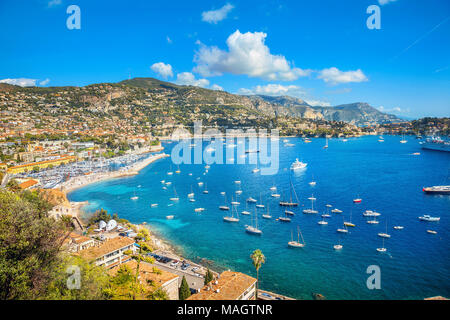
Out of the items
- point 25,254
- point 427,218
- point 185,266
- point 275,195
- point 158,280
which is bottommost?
point 185,266

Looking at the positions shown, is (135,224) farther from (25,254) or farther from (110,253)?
(25,254)

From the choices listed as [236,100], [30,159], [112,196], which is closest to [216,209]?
[112,196]

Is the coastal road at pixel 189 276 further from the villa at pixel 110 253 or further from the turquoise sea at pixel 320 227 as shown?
the turquoise sea at pixel 320 227

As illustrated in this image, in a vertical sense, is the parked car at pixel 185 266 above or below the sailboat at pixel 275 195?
below

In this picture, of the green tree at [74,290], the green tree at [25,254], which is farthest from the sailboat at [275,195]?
the green tree at [25,254]

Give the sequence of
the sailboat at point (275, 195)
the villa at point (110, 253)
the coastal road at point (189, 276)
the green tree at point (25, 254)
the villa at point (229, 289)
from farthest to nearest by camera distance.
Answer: the sailboat at point (275, 195) < the villa at point (110, 253) < the coastal road at point (189, 276) < the villa at point (229, 289) < the green tree at point (25, 254)

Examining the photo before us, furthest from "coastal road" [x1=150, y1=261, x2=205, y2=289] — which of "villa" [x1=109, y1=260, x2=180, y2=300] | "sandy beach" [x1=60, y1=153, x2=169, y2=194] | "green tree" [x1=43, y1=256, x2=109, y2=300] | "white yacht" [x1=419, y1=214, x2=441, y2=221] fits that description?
"sandy beach" [x1=60, y1=153, x2=169, y2=194]

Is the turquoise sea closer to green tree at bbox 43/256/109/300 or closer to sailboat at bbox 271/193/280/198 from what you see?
sailboat at bbox 271/193/280/198

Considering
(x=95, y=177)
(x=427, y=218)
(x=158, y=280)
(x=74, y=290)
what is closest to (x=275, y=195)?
(x=427, y=218)
